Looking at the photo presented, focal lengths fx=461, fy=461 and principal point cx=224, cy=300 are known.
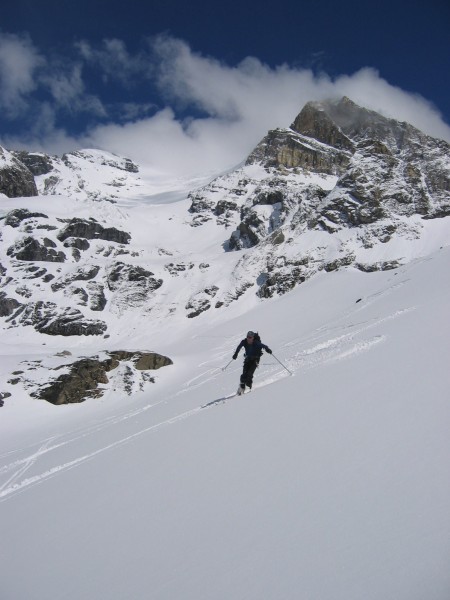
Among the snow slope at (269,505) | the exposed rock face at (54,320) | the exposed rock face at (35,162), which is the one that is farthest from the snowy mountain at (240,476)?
the exposed rock face at (35,162)

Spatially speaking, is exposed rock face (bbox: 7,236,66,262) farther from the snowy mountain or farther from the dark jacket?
the dark jacket

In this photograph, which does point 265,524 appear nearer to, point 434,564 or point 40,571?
point 434,564

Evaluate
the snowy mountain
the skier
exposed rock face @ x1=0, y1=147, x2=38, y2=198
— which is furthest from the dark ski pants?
exposed rock face @ x1=0, y1=147, x2=38, y2=198

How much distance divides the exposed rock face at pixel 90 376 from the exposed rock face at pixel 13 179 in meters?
107

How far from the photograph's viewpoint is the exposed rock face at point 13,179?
125m

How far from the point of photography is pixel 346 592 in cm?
319

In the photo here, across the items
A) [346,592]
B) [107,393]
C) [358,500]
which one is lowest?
[346,592]

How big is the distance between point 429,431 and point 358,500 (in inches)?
60.7

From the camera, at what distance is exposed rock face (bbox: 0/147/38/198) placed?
4931 inches

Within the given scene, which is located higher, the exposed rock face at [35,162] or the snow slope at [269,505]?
the exposed rock face at [35,162]

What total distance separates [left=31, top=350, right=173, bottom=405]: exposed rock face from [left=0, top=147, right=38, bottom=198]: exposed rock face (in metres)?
107

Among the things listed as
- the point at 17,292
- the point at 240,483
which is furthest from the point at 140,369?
the point at 17,292

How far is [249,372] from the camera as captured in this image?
13.0m

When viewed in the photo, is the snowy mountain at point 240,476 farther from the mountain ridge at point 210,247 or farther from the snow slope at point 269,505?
the mountain ridge at point 210,247
